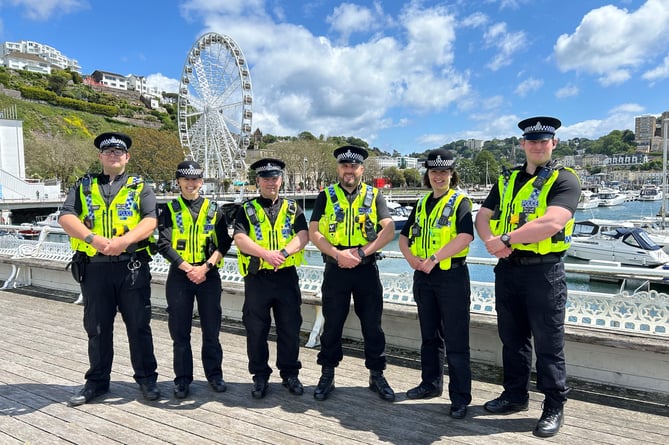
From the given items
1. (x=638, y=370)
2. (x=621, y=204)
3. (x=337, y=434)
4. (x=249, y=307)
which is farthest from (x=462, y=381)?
(x=621, y=204)

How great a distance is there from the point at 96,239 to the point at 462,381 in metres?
2.65

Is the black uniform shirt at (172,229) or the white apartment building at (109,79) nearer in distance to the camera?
the black uniform shirt at (172,229)

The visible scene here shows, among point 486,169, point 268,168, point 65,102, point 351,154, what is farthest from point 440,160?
point 486,169

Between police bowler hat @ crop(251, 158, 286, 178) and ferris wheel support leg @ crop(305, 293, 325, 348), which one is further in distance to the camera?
ferris wheel support leg @ crop(305, 293, 325, 348)

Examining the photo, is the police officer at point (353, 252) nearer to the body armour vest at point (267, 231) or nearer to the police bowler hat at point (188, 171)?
the body armour vest at point (267, 231)

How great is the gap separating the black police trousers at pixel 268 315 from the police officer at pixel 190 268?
0.30 m

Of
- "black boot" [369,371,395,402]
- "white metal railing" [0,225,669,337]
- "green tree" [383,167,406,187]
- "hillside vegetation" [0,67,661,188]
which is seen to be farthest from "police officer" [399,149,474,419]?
"green tree" [383,167,406,187]

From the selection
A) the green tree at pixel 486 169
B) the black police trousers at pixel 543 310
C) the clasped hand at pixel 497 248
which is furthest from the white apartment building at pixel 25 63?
the black police trousers at pixel 543 310

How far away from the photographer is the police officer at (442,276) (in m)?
2.82

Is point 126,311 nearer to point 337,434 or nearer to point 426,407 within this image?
point 337,434

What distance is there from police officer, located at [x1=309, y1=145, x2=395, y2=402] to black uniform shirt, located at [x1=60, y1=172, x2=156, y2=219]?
122 centimetres

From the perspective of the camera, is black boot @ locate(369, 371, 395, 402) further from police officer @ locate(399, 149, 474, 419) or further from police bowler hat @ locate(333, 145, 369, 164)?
police bowler hat @ locate(333, 145, 369, 164)

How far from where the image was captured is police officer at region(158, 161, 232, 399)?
313 centimetres

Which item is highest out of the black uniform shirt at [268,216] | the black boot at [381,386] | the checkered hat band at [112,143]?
the checkered hat band at [112,143]
